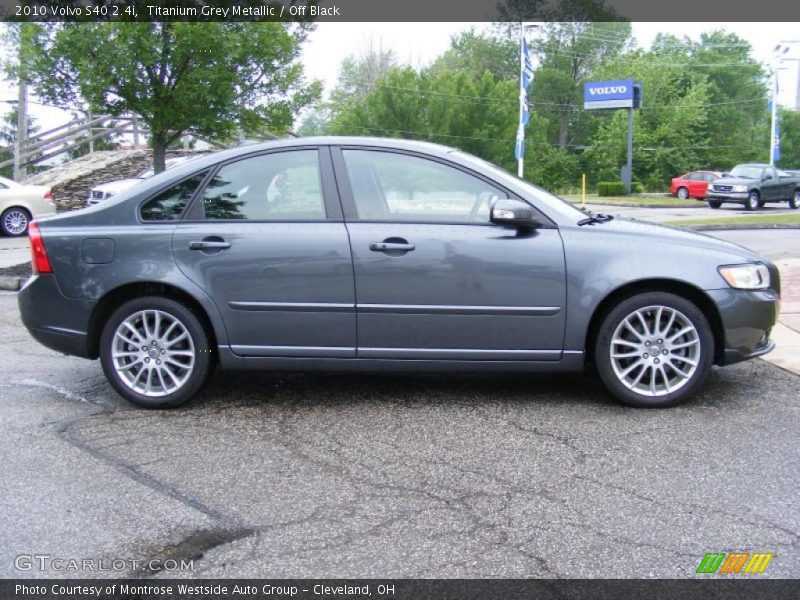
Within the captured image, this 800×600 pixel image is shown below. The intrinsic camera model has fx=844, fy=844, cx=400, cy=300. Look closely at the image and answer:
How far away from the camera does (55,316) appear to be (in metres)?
5.30

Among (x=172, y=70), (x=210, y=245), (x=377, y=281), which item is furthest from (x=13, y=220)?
(x=377, y=281)

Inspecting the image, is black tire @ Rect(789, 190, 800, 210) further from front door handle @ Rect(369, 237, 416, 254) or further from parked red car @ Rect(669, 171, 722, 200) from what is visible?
front door handle @ Rect(369, 237, 416, 254)

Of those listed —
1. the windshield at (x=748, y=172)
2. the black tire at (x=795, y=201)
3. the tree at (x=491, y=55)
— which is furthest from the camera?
the tree at (x=491, y=55)

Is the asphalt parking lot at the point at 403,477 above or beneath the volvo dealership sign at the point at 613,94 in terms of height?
beneath

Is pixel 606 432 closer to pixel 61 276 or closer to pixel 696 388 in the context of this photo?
pixel 696 388

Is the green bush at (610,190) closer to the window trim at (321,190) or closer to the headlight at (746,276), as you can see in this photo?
the headlight at (746,276)

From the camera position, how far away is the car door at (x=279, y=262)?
5.10 m

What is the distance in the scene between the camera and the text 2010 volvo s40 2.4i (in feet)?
16.6

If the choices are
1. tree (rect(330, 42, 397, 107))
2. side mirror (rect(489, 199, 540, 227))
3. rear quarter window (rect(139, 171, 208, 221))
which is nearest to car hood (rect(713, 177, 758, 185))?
side mirror (rect(489, 199, 540, 227))

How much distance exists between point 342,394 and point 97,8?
727 centimetres

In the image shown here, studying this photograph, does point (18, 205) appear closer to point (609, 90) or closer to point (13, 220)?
point (13, 220)

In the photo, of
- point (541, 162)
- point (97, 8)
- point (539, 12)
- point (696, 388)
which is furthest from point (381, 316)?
point (539, 12)

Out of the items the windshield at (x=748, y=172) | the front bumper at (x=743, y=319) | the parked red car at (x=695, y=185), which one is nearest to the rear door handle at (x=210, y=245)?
the front bumper at (x=743, y=319)

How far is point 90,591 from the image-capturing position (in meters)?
3.00
